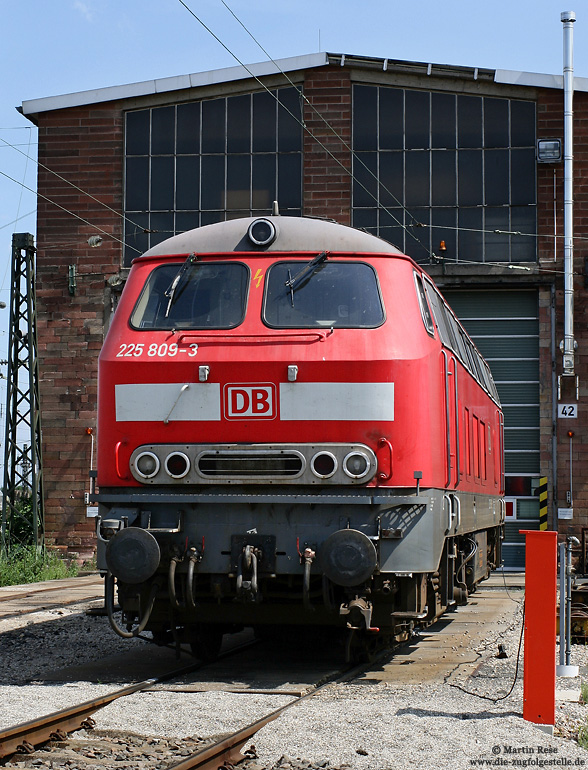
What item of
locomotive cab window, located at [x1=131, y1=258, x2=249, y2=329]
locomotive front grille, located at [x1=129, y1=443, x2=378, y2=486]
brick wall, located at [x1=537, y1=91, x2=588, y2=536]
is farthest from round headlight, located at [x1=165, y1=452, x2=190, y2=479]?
brick wall, located at [x1=537, y1=91, x2=588, y2=536]

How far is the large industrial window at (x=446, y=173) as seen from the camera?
23688 millimetres

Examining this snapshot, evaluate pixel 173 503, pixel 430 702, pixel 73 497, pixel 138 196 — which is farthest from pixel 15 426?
pixel 430 702

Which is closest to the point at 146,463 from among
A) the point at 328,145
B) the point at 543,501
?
the point at 543,501

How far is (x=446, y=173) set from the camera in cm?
2400

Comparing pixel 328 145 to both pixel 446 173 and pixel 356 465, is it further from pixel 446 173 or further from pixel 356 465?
pixel 356 465

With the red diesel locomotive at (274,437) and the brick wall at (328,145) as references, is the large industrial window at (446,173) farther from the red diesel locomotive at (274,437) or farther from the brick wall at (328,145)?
the red diesel locomotive at (274,437)

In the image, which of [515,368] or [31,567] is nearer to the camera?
[31,567]

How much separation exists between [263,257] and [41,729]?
14.1 feet

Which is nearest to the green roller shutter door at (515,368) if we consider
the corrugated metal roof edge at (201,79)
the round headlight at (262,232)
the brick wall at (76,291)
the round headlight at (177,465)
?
the corrugated metal roof edge at (201,79)

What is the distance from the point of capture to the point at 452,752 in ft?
19.3

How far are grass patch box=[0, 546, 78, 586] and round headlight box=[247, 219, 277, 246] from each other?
1342 centimetres

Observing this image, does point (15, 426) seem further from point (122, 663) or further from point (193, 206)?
point (122, 663)

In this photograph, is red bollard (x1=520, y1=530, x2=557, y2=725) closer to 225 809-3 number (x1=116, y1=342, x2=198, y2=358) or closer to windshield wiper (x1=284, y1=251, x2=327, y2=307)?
windshield wiper (x1=284, y1=251, x2=327, y2=307)

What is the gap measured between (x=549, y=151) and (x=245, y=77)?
283 inches
